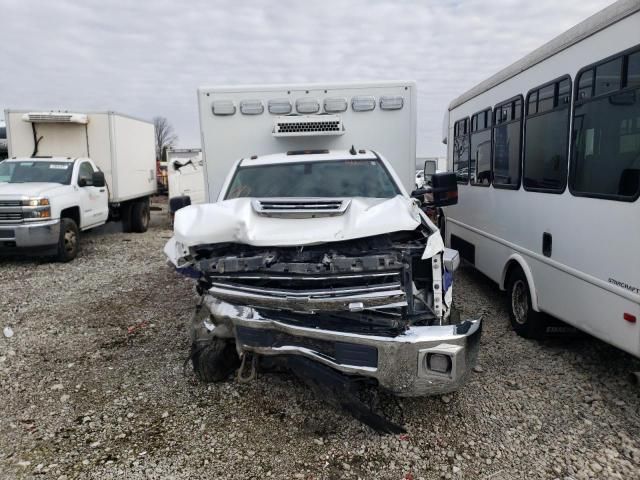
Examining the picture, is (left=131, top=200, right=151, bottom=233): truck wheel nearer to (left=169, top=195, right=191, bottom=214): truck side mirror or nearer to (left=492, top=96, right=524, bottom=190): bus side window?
(left=169, top=195, right=191, bottom=214): truck side mirror

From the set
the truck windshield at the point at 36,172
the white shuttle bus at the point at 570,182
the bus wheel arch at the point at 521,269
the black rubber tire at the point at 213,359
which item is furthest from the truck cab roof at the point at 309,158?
the truck windshield at the point at 36,172

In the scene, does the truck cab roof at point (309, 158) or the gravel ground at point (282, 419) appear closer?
the gravel ground at point (282, 419)

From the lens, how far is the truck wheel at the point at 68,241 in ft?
30.8

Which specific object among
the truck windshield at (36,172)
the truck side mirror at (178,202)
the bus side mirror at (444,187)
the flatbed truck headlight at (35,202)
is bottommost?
the flatbed truck headlight at (35,202)

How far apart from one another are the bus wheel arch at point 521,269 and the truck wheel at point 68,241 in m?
7.98

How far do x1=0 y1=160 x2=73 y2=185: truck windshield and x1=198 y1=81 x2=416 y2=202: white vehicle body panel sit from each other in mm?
5244

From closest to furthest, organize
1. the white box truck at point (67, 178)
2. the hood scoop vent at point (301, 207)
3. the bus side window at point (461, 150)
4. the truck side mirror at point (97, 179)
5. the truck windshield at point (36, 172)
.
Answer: the hood scoop vent at point (301, 207) < the bus side window at point (461, 150) < the white box truck at point (67, 178) < the truck windshield at point (36, 172) < the truck side mirror at point (97, 179)

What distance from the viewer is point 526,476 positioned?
119 inches

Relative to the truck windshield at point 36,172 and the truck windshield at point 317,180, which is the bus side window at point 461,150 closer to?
the truck windshield at point 317,180

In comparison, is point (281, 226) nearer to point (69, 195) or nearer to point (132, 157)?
point (69, 195)

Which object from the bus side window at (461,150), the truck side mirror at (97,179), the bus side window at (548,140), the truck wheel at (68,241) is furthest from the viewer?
the truck side mirror at (97,179)

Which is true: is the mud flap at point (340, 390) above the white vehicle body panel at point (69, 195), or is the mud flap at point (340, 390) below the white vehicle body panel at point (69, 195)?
below

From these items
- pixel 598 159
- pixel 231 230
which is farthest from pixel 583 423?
pixel 231 230

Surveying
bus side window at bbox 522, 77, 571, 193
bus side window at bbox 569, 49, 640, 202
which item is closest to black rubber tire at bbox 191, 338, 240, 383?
bus side window at bbox 569, 49, 640, 202
